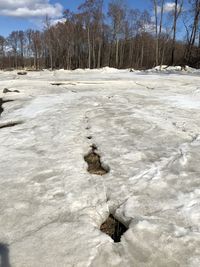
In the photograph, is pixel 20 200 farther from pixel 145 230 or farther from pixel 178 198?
pixel 178 198

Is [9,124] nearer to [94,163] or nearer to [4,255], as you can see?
[94,163]

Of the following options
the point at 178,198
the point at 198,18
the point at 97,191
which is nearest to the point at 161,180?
the point at 178,198

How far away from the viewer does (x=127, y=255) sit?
297 centimetres

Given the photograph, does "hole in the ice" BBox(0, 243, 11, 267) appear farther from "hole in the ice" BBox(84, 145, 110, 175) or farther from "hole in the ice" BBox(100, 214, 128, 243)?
"hole in the ice" BBox(84, 145, 110, 175)

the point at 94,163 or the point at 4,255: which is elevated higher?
the point at 94,163

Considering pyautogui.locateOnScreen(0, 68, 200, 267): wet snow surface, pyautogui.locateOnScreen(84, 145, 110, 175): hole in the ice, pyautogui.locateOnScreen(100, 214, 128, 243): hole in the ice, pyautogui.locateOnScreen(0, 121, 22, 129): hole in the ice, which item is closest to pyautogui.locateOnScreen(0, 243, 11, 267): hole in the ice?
pyautogui.locateOnScreen(0, 68, 200, 267): wet snow surface

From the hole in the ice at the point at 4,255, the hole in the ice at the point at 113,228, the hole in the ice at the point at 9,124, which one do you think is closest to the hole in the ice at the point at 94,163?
the hole in the ice at the point at 113,228

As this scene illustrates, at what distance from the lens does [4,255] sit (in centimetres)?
298

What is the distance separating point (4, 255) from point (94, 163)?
2.46m

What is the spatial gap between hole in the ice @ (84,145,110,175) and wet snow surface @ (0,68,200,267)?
0.08 meters

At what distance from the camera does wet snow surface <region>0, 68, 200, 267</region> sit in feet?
9.89

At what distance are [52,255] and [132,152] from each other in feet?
9.11

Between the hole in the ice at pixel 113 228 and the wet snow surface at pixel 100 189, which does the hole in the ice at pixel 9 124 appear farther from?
the hole in the ice at pixel 113 228

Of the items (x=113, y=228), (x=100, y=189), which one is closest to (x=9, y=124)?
(x=100, y=189)
